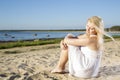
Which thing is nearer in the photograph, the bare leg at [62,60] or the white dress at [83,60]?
the white dress at [83,60]

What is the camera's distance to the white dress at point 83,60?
4.96 m

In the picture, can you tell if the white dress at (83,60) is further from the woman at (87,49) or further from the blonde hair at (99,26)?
the blonde hair at (99,26)

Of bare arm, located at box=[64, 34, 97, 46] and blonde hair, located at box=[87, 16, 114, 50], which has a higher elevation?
blonde hair, located at box=[87, 16, 114, 50]

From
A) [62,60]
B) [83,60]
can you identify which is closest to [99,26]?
[83,60]

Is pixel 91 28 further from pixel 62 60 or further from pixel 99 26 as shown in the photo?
pixel 62 60

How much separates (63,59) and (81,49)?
0.49 meters

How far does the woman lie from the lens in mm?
4898

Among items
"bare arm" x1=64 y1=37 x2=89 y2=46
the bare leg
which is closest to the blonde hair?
"bare arm" x1=64 y1=37 x2=89 y2=46

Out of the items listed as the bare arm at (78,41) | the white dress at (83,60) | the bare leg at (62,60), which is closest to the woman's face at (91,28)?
the bare arm at (78,41)

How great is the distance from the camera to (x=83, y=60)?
16.4 feet

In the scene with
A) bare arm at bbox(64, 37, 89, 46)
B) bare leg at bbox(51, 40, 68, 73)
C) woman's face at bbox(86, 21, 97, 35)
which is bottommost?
bare leg at bbox(51, 40, 68, 73)

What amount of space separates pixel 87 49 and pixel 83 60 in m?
0.23

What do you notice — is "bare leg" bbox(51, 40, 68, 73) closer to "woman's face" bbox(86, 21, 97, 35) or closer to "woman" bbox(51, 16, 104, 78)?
"woman" bbox(51, 16, 104, 78)

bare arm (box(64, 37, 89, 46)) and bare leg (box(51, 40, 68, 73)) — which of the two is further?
bare leg (box(51, 40, 68, 73))
